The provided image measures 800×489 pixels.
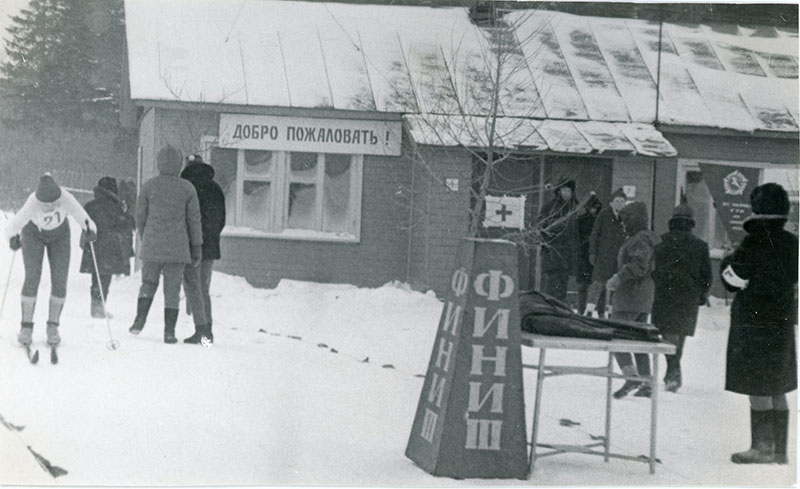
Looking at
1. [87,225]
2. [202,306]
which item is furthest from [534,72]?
[87,225]

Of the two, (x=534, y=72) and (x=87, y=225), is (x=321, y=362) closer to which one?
(x=87, y=225)

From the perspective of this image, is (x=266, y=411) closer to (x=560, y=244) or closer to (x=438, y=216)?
(x=560, y=244)

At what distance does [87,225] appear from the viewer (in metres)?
6.49

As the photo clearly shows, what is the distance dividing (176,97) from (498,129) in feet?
10.9

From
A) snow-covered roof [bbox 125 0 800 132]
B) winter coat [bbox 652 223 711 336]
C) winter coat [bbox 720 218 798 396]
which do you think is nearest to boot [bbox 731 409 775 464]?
winter coat [bbox 720 218 798 396]

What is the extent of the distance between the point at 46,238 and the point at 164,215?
112 cm

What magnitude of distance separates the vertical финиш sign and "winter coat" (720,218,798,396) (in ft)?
4.62

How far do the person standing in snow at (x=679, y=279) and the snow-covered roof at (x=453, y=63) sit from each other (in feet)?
6.65

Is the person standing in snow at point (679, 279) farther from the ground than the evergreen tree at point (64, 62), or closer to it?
closer to it

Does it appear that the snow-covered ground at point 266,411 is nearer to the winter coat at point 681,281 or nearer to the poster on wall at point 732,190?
the winter coat at point 681,281

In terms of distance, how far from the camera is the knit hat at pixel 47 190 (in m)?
6.33

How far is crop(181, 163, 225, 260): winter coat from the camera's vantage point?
25.9 feet

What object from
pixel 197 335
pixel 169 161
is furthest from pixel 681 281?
pixel 169 161

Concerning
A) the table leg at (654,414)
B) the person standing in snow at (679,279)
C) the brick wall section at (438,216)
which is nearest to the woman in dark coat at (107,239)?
the brick wall section at (438,216)
